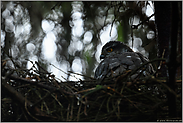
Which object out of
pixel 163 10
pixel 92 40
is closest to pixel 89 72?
pixel 92 40

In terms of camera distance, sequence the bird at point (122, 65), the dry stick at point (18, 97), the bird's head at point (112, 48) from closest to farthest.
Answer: the dry stick at point (18, 97) → the bird at point (122, 65) → the bird's head at point (112, 48)

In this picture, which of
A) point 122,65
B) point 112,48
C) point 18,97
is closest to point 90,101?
point 18,97

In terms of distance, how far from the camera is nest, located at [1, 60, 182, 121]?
1936 millimetres

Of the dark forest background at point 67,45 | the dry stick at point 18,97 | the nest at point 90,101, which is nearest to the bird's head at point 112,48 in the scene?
the dark forest background at point 67,45

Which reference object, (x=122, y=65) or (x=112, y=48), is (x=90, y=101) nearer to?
(x=122, y=65)

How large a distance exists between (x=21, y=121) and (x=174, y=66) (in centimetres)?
162

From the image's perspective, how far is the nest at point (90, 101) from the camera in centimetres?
194

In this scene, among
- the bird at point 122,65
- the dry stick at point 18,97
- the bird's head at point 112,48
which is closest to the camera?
the dry stick at point 18,97

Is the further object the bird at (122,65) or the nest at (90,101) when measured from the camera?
the bird at (122,65)

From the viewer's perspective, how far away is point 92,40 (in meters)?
4.82

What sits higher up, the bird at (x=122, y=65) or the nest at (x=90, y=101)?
the bird at (x=122, y=65)

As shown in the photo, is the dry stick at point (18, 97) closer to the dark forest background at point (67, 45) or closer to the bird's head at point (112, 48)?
the dark forest background at point (67, 45)

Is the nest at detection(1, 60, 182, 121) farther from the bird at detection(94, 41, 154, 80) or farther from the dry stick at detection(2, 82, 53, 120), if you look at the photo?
the bird at detection(94, 41, 154, 80)

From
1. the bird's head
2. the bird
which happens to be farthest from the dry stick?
→ the bird's head
